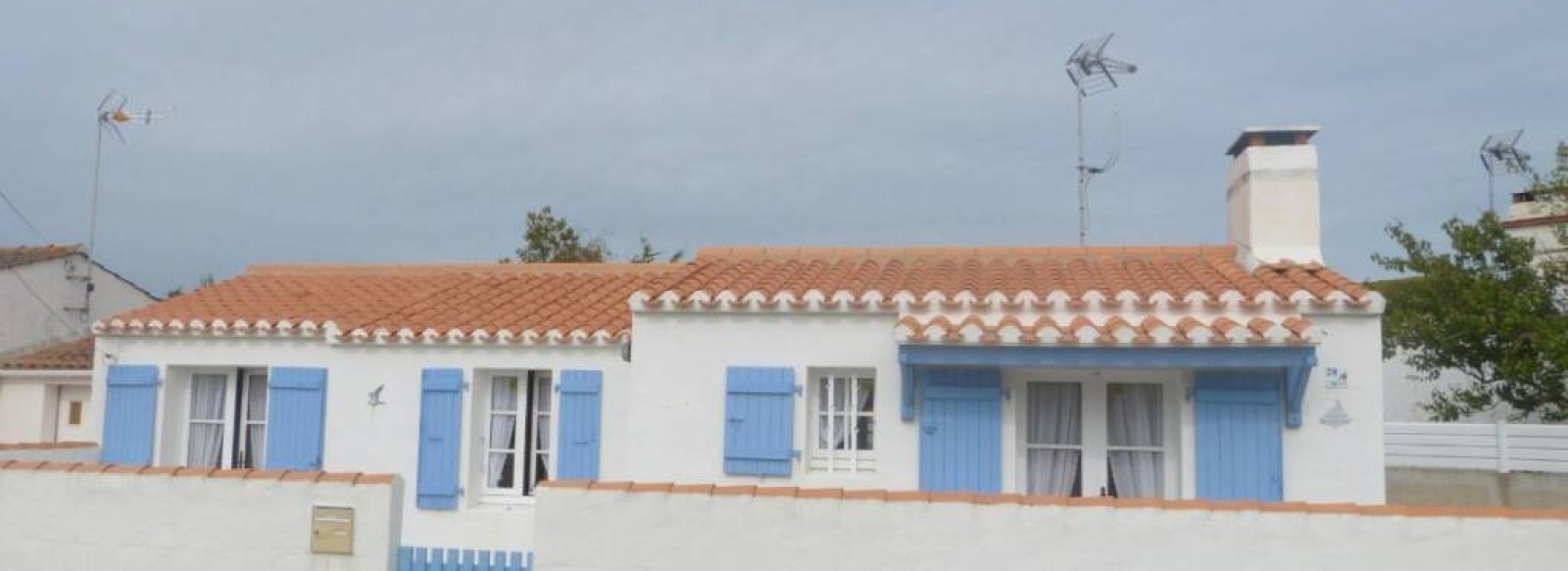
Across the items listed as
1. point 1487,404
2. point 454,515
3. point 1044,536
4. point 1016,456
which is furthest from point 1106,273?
point 1487,404

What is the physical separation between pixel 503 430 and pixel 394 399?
1.32 m

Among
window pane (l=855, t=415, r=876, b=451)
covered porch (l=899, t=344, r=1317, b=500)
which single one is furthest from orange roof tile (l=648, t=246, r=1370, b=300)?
window pane (l=855, t=415, r=876, b=451)

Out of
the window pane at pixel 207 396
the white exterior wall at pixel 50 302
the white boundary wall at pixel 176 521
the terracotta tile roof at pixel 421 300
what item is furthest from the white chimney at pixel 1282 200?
the white exterior wall at pixel 50 302

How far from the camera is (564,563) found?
8.26 m

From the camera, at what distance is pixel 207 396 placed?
1434 cm

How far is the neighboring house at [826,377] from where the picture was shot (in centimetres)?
1023

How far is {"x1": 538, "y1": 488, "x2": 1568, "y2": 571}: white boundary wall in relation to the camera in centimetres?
735

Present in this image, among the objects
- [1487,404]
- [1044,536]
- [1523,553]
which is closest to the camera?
[1523,553]

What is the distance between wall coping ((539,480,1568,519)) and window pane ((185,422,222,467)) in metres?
7.95

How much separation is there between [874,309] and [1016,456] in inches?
78.4

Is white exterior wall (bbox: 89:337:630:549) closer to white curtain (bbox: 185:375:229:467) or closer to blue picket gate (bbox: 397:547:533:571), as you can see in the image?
white curtain (bbox: 185:375:229:467)

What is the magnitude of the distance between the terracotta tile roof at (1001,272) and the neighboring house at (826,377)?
58 millimetres

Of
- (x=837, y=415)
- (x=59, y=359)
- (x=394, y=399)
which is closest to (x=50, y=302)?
(x=59, y=359)

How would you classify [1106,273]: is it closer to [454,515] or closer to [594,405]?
[594,405]
